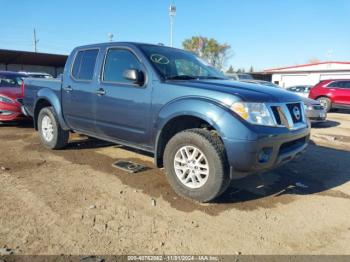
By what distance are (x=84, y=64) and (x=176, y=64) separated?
165cm

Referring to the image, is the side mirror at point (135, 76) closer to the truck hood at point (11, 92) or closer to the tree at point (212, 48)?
the truck hood at point (11, 92)

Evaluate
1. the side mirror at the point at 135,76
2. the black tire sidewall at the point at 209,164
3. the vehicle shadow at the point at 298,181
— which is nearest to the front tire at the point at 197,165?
the black tire sidewall at the point at 209,164

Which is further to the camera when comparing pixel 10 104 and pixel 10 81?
pixel 10 81

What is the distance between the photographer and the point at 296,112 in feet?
13.2

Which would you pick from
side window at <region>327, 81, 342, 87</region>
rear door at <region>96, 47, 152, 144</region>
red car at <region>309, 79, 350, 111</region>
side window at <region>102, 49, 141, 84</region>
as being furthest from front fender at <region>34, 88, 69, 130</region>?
side window at <region>327, 81, 342, 87</region>

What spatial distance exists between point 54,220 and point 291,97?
314 centimetres

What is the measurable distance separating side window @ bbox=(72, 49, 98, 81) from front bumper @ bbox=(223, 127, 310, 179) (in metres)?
2.72

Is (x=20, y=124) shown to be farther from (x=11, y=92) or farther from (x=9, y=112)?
(x=11, y=92)

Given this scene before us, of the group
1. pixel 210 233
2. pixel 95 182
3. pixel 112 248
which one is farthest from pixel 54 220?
pixel 210 233

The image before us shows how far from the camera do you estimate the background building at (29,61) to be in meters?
27.6

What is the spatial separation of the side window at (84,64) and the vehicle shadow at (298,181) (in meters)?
2.83

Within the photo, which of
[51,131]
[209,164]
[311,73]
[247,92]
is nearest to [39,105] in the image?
[51,131]

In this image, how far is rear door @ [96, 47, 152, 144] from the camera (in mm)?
4246

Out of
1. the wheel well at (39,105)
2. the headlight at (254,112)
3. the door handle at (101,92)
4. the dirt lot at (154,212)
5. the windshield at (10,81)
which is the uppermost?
the windshield at (10,81)
